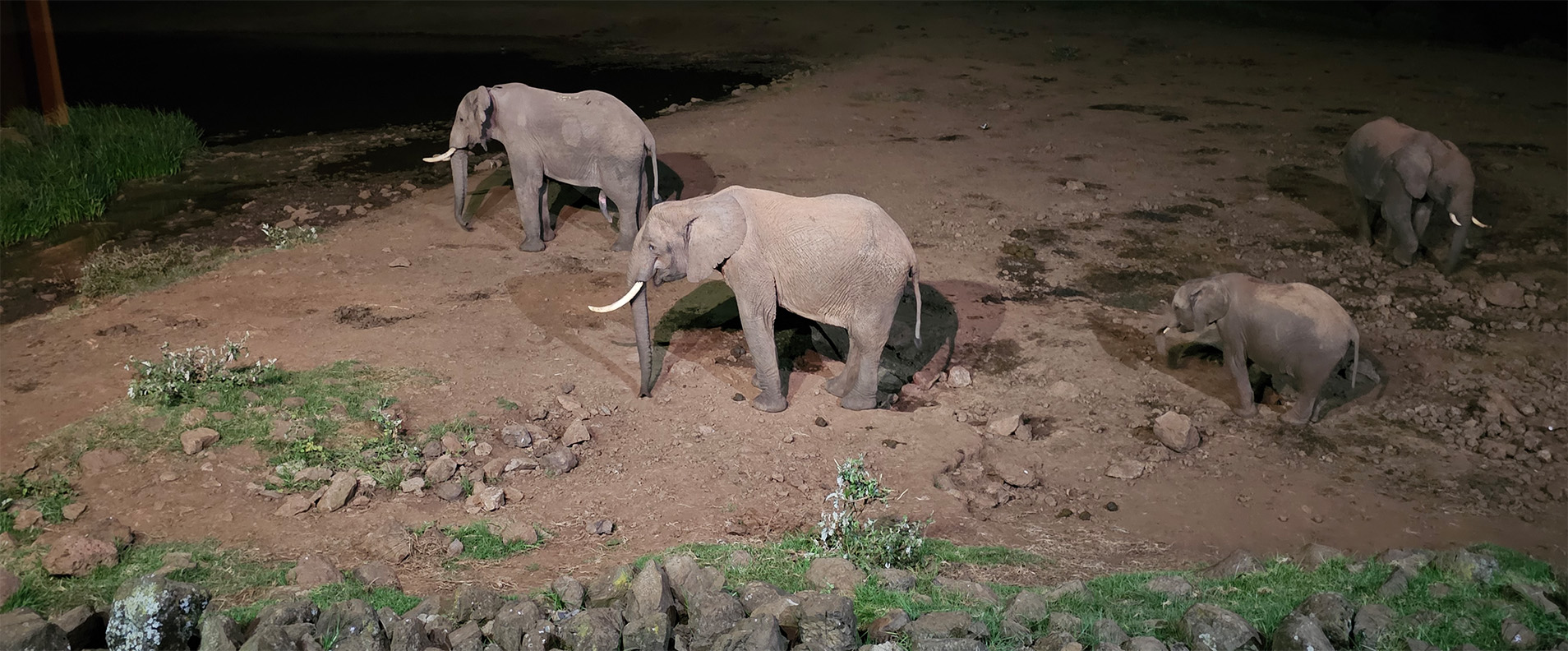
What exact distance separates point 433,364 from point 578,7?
1575cm

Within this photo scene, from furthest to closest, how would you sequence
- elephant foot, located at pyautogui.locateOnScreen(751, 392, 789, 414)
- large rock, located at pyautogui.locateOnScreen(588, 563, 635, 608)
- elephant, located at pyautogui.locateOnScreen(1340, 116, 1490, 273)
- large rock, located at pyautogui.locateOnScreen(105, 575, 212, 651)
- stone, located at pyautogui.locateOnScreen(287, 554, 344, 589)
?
elephant, located at pyautogui.locateOnScreen(1340, 116, 1490, 273), elephant foot, located at pyautogui.locateOnScreen(751, 392, 789, 414), stone, located at pyautogui.locateOnScreen(287, 554, 344, 589), large rock, located at pyautogui.locateOnScreen(588, 563, 635, 608), large rock, located at pyautogui.locateOnScreen(105, 575, 212, 651)

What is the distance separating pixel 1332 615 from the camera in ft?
14.4

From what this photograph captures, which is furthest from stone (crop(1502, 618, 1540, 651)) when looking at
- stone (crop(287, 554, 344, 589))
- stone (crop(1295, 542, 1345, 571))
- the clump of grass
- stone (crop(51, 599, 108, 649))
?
the clump of grass

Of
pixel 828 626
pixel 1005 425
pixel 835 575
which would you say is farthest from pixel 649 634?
pixel 1005 425

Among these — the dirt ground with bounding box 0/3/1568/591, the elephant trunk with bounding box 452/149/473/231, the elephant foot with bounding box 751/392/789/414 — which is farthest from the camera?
the elephant trunk with bounding box 452/149/473/231

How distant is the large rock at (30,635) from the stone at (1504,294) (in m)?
8.98

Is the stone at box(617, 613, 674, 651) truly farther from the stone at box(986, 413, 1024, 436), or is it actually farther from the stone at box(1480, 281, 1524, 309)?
the stone at box(1480, 281, 1524, 309)

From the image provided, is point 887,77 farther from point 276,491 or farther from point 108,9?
point 108,9

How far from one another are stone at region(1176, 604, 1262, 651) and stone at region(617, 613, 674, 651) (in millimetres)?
1997

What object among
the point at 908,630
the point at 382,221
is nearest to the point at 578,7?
the point at 382,221

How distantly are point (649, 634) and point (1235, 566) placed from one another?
2.63 metres

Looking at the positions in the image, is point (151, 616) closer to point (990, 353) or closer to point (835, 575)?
point (835, 575)

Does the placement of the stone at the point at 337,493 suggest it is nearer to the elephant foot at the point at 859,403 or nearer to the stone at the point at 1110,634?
the elephant foot at the point at 859,403

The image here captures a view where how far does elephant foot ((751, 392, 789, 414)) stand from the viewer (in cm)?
670
